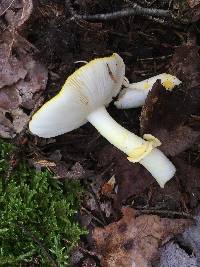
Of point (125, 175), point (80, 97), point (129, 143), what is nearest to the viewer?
point (80, 97)

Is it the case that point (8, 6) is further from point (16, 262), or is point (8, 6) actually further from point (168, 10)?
point (16, 262)

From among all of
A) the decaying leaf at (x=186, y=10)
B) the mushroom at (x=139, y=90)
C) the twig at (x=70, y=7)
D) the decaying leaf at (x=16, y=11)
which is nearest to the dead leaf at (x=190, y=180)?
the mushroom at (x=139, y=90)

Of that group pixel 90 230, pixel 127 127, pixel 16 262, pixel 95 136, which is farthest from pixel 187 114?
pixel 16 262

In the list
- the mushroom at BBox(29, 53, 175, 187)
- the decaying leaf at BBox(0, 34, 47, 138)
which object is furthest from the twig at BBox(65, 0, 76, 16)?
the mushroom at BBox(29, 53, 175, 187)

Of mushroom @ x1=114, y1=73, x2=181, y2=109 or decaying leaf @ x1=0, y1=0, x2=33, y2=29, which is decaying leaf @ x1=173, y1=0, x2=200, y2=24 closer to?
mushroom @ x1=114, y1=73, x2=181, y2=109

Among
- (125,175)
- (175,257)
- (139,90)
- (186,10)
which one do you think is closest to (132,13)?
(186,10)

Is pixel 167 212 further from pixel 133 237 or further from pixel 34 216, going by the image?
pixel 34 216

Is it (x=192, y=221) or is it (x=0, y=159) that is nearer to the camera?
(x=192, y=221)

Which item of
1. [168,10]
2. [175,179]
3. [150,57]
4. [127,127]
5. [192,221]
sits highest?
[168,10]
